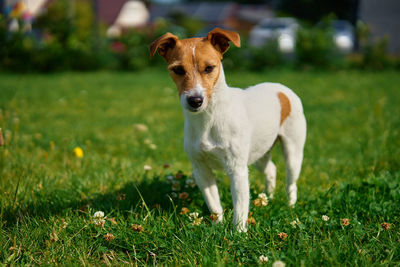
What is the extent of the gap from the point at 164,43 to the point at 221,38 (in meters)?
0.41

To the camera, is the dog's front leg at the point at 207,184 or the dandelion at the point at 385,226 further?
the dog's front leg at the point at 207,184

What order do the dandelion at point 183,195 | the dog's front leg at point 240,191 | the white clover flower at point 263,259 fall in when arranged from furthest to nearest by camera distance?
the dandelion at point 183,195 → the dog's front leg at point 240,191 → the white clover flower at point 263,259

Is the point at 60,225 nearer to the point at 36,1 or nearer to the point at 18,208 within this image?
the point at 18,208

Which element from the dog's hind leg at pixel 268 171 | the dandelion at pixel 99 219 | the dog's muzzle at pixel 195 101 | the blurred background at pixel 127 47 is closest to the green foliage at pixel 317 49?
the blurred background at pixel 127 47

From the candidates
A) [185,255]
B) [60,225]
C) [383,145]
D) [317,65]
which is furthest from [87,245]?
[317,65]

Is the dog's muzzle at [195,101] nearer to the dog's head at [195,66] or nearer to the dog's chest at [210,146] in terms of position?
the dog's head at [195,66]

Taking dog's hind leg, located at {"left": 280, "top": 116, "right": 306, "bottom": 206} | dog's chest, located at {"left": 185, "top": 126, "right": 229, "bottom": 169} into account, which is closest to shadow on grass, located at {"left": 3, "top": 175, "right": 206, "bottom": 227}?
dog's chest, located at {"left": 185, "top": 126, "right": 229, "bottom": 169}

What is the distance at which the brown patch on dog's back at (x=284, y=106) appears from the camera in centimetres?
317

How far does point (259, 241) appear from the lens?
2.36 metres

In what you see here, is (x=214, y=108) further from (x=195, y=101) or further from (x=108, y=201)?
(x=108, y=201)

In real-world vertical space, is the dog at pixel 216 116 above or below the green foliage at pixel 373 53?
above

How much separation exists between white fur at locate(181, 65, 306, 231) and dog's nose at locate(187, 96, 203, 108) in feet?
0.15

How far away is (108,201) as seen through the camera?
10.2ft

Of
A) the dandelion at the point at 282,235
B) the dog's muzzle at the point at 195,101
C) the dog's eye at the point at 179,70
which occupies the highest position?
the dog's eye at the point at 179,70
